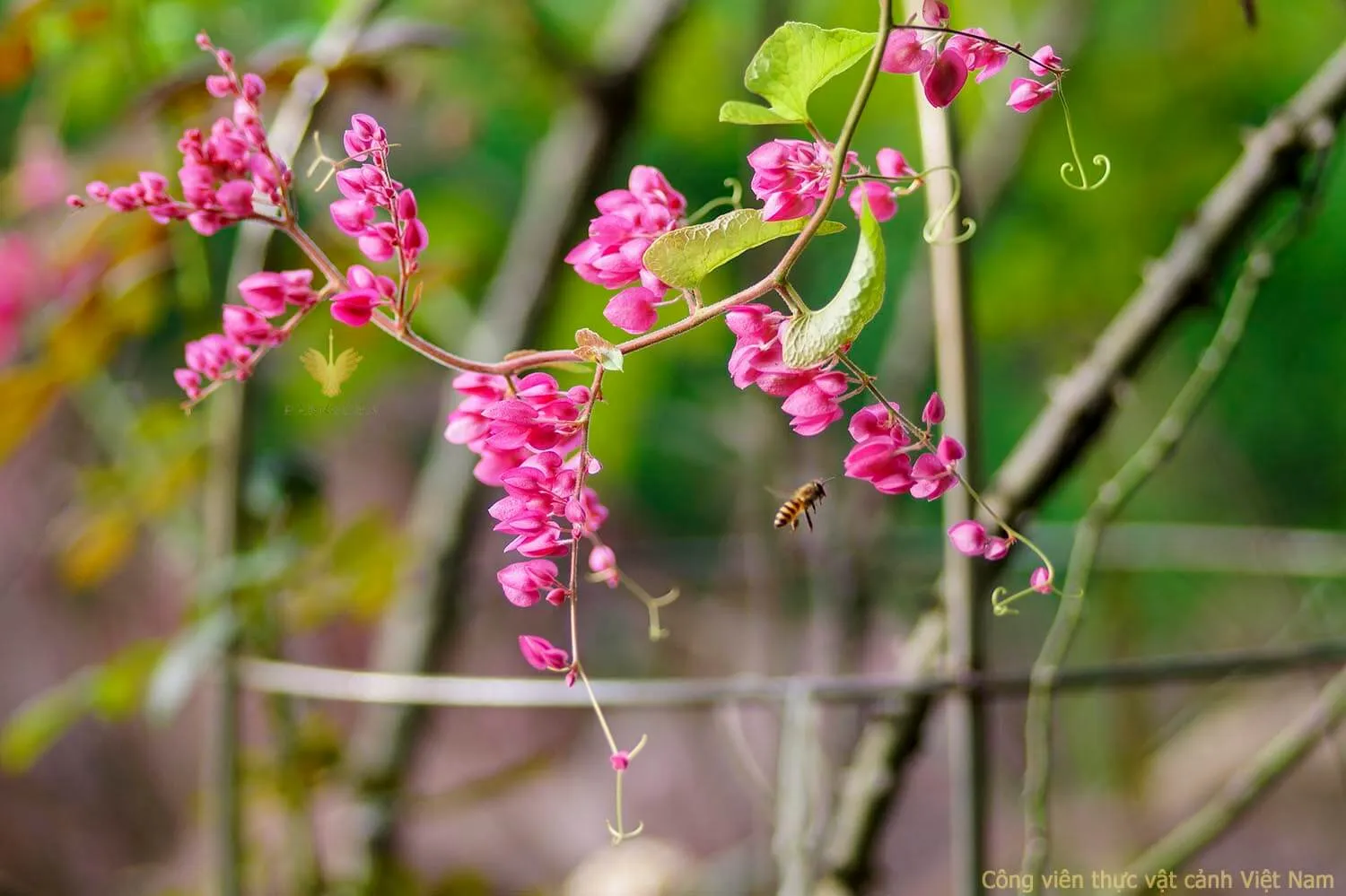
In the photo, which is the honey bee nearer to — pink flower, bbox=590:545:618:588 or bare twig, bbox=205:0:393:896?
pink flower, bbox=590:545:618:588

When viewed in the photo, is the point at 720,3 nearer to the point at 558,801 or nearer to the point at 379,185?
the point at 379,185

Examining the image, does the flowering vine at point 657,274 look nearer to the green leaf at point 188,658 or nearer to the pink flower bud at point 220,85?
the pink flower bud at point 220,85

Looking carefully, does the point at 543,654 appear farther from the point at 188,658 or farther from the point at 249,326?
the point at 188,658

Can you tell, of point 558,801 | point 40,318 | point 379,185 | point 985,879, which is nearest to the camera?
point 379,185

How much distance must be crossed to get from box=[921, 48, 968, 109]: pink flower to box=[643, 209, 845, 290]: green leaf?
0.11 ft

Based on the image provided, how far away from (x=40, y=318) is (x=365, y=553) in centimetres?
28

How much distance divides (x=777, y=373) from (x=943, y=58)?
73 millimetres

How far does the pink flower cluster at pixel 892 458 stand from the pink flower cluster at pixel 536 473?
55 mm

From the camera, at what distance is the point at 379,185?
0.23 meters

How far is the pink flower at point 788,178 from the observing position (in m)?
0.22

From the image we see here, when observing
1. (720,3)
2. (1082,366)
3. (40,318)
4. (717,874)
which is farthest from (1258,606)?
(40,318)

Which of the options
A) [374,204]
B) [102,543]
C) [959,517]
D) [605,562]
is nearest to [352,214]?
[374,204]

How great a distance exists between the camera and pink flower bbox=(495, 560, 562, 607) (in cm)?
23

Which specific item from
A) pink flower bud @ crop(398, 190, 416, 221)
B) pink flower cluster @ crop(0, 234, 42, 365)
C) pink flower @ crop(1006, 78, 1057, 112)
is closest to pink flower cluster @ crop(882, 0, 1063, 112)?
pink flower @ crop(1006, 78, 1057, 112)
